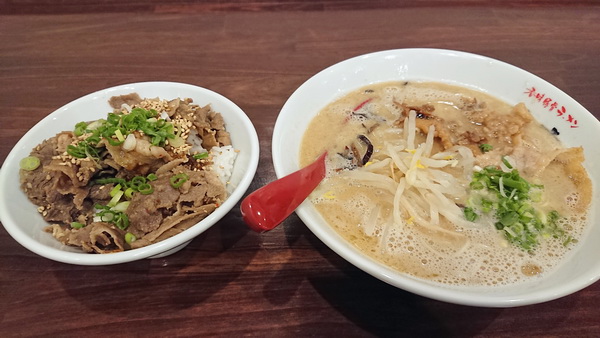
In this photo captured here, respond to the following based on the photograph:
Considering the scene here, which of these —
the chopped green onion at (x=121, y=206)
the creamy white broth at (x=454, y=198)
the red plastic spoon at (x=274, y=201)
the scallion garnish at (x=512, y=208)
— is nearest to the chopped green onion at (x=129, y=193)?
the chopped green onion at (x=121, y=206)

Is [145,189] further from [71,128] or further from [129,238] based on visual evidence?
[71,128]

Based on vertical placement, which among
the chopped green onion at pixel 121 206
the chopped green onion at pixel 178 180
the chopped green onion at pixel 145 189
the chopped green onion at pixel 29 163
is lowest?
the chopped green onion at pixel 121 206

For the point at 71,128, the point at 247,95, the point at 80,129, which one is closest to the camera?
the point at 80,129

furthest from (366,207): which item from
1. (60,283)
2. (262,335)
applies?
(60,283)

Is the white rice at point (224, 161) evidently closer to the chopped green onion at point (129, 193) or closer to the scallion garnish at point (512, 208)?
the chopped green onion at point (129, 193)

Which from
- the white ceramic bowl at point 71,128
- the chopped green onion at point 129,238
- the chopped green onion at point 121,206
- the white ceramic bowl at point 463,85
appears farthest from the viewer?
the chopped green onion at point 121,206

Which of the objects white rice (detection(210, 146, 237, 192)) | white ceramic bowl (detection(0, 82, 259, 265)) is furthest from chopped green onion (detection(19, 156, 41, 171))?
white rice (detection(210, 146, 237, 192))

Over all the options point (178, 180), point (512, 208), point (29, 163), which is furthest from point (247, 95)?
point (512, 208)

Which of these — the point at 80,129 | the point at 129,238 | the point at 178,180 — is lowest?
the point at 129,238
